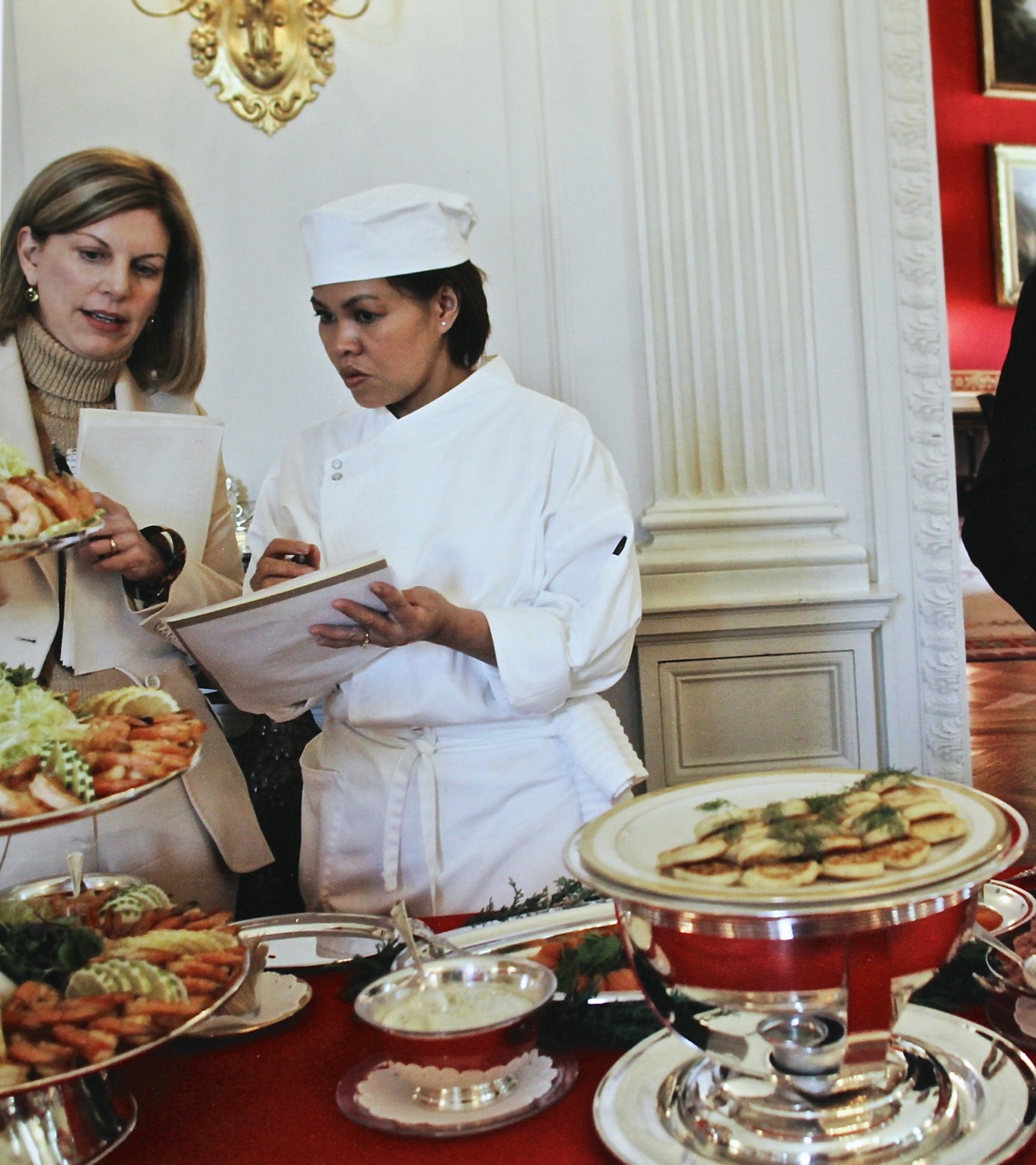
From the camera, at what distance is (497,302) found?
290 cm

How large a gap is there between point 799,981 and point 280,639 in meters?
0.95

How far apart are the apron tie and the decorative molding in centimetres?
162

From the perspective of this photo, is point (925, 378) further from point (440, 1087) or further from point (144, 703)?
point (440, 1087)

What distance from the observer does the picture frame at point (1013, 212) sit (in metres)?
8.23

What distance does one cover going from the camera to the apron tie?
177cm

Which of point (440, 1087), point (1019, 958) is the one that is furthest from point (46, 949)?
point (1019, 958)

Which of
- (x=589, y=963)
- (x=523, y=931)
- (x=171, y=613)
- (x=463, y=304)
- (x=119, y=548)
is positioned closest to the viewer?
(x=589, y=963)

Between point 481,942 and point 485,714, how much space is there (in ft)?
1.94

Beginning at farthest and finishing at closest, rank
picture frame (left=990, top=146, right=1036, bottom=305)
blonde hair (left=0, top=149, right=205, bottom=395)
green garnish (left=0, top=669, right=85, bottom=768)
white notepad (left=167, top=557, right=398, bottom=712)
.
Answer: picture frame (left=990, top=146, right=1036, bottom=305)
blonde hair (left=0, top=149, right=205, bottom=395)
white notepad (left=167, top=557, right=398, bottom=712)
green garnish (left=0, top=669, right=85, bottom=768)

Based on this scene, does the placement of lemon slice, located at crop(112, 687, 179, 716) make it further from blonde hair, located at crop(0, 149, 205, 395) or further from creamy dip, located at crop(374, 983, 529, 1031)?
blonde hair, located at crop(0, 149, 205, 395)

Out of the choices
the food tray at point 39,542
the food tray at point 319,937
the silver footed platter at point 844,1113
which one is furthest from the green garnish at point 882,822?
the food tray at point 39,542

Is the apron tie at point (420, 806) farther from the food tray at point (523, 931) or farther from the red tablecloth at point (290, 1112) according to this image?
the red tablecloth at point (290, 1112)

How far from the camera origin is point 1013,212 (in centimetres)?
830

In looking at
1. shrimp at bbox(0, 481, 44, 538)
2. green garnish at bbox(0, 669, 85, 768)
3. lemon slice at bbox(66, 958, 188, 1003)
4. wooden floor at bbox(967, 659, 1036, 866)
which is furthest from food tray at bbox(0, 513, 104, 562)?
wooden floor at bbox(967, 659, 1036, 866)
